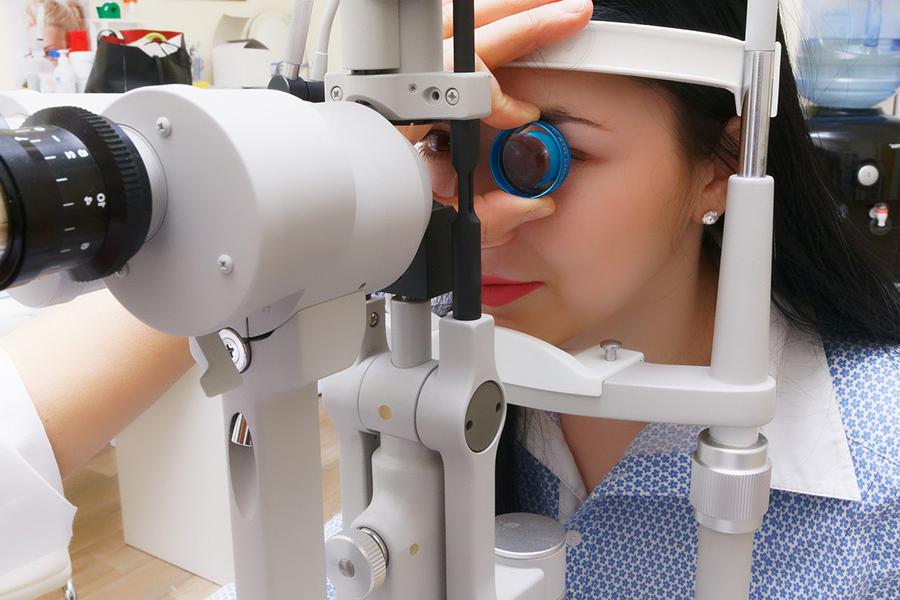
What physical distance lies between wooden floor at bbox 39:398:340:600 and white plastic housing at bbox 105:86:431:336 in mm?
1224

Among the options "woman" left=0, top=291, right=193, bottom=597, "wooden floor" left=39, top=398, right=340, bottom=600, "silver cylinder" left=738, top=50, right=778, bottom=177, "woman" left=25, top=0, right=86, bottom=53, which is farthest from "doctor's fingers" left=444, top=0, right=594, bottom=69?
"woman" left=25, top=0, right=86, bottom=53

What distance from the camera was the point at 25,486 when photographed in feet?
2.15

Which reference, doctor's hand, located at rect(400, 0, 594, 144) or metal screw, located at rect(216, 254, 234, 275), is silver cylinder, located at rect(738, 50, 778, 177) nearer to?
doctor's hand, located at rect(400, 0, 594, 144)

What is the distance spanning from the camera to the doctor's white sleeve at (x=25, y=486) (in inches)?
25.6

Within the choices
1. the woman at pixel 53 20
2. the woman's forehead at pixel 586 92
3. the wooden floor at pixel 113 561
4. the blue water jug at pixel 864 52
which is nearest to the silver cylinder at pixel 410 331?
the woman's forehead at pixel 586 92

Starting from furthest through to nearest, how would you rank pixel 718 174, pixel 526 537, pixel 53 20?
1. pixel 53 20
2. pixel 718 174
3. pixel 526 537

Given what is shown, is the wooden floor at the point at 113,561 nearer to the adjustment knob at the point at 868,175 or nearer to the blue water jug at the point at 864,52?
the adjustment knob at the point at 868,175

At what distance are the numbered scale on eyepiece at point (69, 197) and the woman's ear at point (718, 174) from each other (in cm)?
55

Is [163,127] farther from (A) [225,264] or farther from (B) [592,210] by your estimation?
(B) [592,210]

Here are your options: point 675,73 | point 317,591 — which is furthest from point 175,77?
point 317,591

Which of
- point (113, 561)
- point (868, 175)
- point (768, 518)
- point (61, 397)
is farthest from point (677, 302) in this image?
point (113, 561)

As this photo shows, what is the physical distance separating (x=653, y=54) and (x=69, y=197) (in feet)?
1.28

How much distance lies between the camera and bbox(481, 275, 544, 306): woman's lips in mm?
679

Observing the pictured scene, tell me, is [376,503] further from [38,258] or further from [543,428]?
[543,428]
